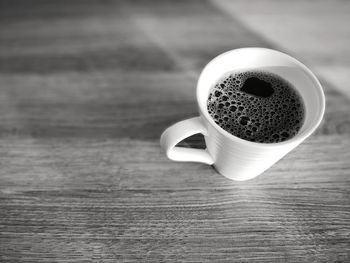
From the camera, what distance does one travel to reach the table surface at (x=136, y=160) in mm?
527

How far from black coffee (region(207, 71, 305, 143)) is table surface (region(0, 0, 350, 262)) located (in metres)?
0.11

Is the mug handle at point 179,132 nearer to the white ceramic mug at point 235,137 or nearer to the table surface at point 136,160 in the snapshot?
the white ceramic mug at point 235,137

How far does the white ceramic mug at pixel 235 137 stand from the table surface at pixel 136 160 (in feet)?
0.24

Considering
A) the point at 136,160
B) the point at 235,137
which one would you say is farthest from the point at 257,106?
the point at 136,160

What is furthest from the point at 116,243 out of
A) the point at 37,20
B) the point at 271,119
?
the point at 37,20

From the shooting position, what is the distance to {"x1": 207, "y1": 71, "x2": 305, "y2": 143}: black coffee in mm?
512

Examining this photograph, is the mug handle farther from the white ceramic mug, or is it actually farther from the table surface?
the table surface

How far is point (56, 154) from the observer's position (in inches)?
24.2

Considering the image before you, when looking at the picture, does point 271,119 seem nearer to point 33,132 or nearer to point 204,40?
point 204,40

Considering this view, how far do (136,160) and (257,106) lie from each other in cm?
24

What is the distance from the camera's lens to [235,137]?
0.43 m

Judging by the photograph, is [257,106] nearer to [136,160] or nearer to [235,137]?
[235,137]

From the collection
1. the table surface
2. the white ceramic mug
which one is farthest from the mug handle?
the table surface

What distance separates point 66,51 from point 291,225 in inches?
23.6
